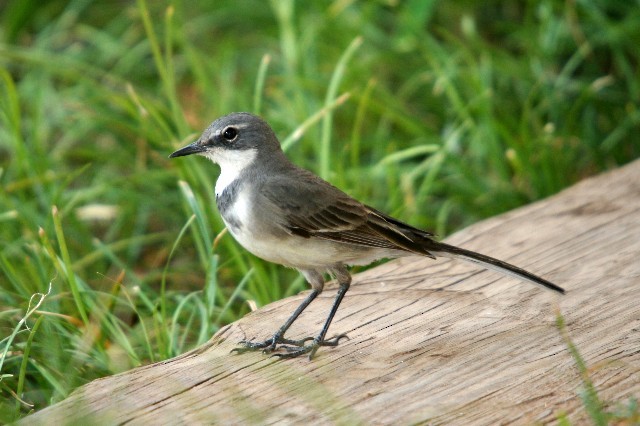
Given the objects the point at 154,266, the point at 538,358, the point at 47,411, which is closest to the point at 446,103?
the point at 154,266

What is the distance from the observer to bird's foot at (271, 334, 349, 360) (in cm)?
418

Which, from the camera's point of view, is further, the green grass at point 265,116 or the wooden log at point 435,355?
the green grass at point 265,116

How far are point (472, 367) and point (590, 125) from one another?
4069mm

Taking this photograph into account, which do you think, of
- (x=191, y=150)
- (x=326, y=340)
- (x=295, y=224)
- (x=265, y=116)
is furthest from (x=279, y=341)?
(x=265, y=116)

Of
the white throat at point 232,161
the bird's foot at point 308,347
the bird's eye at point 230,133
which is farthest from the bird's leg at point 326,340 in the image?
the bird's eye at point 230,133

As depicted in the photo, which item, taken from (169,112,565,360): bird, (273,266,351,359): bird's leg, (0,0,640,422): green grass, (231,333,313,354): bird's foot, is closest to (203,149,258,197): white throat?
(169,112,565,360): bird

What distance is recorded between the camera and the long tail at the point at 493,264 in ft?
13.8

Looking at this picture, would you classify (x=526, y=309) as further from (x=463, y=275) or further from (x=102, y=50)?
(x=102, y=50)

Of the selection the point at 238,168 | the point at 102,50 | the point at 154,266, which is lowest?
the point at 154,266

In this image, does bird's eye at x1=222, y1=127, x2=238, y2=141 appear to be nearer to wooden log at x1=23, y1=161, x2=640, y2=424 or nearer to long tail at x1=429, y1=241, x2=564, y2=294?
wooden log at x1=23, y1=161, x2=640, y2=424

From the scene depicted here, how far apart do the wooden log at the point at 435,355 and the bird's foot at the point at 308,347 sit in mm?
40

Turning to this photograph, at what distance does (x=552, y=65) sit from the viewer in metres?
7.83

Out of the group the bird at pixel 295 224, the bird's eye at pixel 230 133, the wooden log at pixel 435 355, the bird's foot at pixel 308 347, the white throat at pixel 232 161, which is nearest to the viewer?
the wooden log at pixel 435 355

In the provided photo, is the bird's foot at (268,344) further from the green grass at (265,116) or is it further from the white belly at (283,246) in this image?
the green grass at (265,116)
